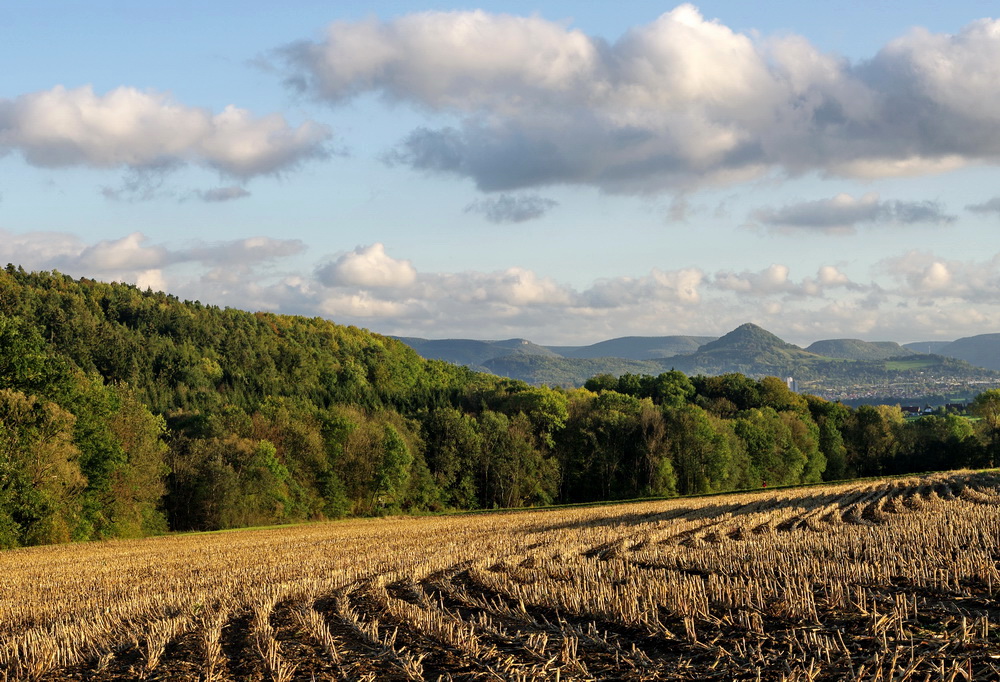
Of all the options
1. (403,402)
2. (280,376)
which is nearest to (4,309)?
(280,376)

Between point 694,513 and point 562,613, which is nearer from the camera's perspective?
point 562,613

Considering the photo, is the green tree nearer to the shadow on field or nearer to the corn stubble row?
the shadow on field

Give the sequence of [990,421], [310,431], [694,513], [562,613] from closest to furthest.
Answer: [562,613] < [694,513] < [310,431] < [990,421]

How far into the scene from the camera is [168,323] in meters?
142

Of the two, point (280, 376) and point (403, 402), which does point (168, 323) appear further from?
point (403, 402)

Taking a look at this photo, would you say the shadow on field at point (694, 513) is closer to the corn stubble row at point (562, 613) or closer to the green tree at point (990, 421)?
the corn stubble row at point (562, 613)

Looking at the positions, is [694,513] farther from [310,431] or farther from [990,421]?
[990,421]

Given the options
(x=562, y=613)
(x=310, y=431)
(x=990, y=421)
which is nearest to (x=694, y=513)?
(x=562, y=613)

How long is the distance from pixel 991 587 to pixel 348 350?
15536 cm

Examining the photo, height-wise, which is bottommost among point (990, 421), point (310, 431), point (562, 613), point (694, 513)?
point (990, 421)

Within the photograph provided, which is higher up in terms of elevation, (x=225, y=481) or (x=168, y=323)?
(x=168, y=323)

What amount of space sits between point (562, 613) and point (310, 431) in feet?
250

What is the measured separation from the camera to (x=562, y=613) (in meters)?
16.4

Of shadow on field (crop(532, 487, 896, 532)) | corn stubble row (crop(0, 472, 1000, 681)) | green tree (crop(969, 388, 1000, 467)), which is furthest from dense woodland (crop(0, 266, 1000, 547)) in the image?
shadow on field (crop(532, 487, 896, 532))
